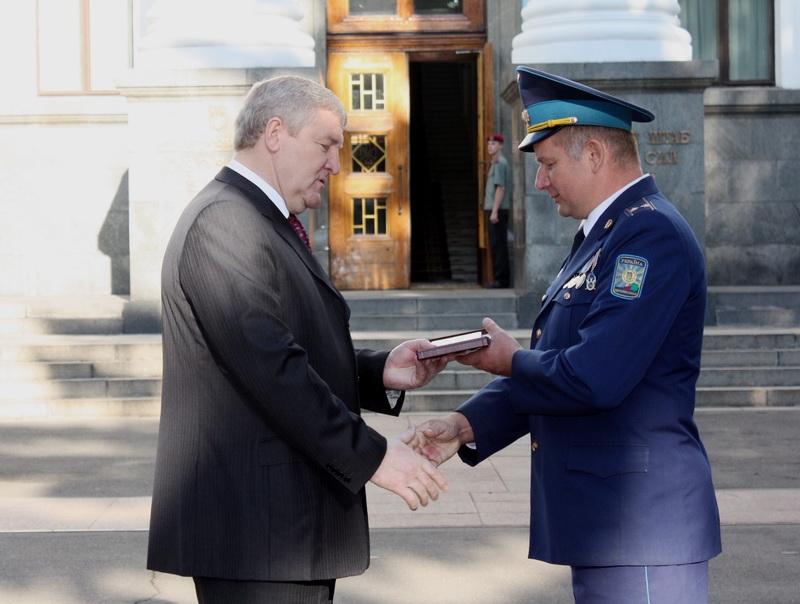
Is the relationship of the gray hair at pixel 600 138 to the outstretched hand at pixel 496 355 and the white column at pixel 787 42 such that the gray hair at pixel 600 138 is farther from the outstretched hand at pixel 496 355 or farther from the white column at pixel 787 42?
the white column at pixel 787 42

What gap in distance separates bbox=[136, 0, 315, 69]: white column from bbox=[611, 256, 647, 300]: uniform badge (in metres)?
10.1

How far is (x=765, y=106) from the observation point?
15.4 metres

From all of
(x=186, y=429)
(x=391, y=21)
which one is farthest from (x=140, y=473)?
(x=391, y=21)

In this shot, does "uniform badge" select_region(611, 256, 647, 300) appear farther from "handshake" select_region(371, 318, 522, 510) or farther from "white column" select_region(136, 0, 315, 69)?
"white column" select_region(136, 0, 315, 69)

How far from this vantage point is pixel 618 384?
3.10m

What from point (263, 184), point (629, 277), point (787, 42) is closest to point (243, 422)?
point (263, 184)

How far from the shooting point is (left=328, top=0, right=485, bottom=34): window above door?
626 inches

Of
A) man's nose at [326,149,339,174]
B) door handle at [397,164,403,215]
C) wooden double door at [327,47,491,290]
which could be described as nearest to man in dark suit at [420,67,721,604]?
man's nose at [326,149,339,174]

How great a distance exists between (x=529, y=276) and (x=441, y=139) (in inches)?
440

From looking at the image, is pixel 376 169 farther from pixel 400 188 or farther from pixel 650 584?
pixel 650 584

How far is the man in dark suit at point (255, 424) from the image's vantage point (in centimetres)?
310

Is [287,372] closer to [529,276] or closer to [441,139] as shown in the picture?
[529,276]

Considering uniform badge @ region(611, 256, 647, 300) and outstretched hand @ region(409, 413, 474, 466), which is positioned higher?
uniform badge @ region(611, 256, 647, 300)

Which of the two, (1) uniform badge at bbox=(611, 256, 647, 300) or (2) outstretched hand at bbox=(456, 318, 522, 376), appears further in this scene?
(2) outstretched hand at bbox=(456, 318, 522, 376)
